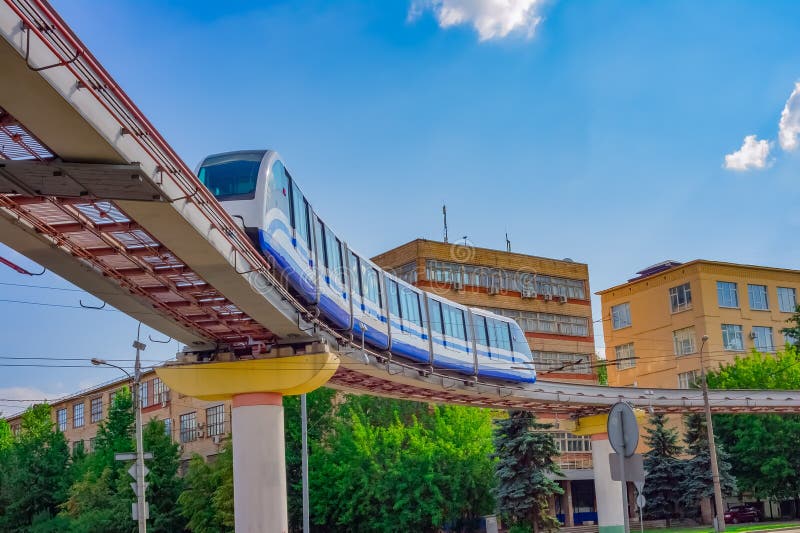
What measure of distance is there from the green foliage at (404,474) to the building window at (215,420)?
10.9m

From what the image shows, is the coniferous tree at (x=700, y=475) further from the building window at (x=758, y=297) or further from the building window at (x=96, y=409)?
the building window at (x=96, y=409)

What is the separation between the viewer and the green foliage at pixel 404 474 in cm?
4806

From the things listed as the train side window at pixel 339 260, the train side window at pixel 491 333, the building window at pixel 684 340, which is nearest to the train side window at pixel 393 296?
the train side window at pixel 339 260

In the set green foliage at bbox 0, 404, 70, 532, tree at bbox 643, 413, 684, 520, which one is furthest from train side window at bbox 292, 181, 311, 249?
green foliage at bbox 0, 404, 70, 532

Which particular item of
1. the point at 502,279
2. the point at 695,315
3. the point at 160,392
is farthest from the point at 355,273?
the point at 695,315

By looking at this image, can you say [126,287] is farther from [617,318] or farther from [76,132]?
[617,318]

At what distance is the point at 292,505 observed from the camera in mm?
50094

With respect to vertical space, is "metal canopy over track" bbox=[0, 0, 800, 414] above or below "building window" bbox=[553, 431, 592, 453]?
above

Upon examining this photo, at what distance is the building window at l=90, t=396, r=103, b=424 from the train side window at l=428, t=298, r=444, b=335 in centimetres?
4847

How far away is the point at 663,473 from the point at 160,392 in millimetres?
34830

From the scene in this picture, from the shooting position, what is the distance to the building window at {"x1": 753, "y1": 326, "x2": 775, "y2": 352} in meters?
74.7

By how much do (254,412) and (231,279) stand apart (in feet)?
25.4

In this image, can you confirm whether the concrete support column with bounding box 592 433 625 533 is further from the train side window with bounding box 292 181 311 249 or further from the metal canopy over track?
the train side window with bounding box 292 181 311 249

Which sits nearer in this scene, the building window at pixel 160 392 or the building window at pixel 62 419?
the building window at pixel 160 392
